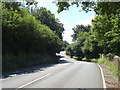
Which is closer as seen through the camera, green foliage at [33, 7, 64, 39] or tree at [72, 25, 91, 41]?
green foliage at [33, 7, 64, 39]

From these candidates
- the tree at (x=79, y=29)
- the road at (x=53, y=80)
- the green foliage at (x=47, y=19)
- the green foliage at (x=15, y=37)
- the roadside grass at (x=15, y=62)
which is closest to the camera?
the road at (x=53, y=80)

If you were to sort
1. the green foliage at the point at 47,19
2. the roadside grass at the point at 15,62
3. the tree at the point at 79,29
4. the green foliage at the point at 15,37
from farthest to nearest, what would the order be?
the tree at the point at 79,29, the green foliage at the point at 47,19, the green foliage at the point at 15,37, the roadside grass at the point at 15,62

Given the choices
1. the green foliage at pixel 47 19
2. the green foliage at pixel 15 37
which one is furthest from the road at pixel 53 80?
the green foliage at pixel 47 19

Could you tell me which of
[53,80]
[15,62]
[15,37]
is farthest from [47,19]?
[53,80]

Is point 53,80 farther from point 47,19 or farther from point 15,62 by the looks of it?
point 47,19

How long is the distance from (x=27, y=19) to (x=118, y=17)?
74.0 feet

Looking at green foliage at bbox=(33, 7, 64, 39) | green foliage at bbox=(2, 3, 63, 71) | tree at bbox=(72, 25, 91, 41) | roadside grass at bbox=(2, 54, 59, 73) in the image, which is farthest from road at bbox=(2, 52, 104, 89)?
tree at bbox=(72, 25, 91, 41)

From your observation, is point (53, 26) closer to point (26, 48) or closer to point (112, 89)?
point (26, 48)

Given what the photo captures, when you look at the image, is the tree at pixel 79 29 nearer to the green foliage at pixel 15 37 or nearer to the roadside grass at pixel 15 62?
the roadside grass at pixel 15 62

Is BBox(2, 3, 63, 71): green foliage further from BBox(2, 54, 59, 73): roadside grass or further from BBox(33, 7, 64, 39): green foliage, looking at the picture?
BBox(33, 7, 64, 39): green foliage

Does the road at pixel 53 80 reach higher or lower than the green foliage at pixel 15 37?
lower

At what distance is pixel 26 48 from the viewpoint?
124ft

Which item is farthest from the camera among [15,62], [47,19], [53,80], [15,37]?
[47,19]

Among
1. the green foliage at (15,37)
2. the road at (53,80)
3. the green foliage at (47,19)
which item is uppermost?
the green foliage at (47,19)
